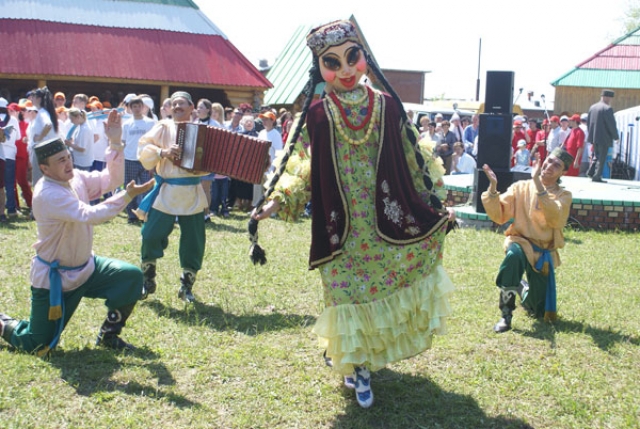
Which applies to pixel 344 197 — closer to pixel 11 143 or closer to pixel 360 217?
pixel 360 217

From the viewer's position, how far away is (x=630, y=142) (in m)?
19.2

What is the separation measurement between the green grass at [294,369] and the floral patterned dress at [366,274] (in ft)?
1.43

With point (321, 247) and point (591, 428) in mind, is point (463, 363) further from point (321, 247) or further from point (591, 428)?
point (321, 247)

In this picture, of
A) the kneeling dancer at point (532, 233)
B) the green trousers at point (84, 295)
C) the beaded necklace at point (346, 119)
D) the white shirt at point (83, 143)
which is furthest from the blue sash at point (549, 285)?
the white shirt at point (83, 143)

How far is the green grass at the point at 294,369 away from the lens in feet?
15.4

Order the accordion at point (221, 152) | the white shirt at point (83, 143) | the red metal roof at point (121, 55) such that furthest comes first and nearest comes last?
the red metal roof at point (121, 55), the white shirt at point (83, 143), the accordion at point (221, 152)

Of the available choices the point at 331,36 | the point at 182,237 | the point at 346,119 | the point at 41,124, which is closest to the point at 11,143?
the point at 41,124

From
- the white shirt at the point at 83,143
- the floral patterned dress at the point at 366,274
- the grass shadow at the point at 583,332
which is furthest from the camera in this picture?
the white shirt at the point at 83,143

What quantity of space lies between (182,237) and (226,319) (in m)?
0.98

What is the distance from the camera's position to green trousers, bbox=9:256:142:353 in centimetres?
539

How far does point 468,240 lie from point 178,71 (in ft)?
48.5

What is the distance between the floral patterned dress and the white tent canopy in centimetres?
1554

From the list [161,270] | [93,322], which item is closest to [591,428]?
[93,322]

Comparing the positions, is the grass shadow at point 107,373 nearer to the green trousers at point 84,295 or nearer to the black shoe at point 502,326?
the green trousers at point 84,295
